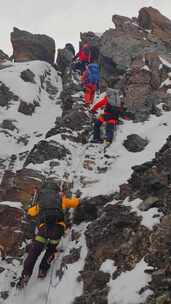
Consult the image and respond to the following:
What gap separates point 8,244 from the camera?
1319 cm

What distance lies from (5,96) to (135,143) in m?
9.51

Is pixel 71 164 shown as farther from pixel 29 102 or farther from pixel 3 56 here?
pixel 3 56

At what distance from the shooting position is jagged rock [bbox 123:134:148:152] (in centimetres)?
1628

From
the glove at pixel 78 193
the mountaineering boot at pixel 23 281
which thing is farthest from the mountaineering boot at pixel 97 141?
the mountaineering boot at pixel 23 281

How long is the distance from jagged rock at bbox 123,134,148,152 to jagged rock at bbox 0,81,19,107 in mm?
8385

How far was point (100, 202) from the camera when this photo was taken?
1330 cm

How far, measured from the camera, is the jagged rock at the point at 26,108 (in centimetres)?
2323

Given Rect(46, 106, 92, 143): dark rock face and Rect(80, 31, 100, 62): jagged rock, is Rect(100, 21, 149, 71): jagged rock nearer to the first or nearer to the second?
Rect(80, 31, 100, 62): jagged rock

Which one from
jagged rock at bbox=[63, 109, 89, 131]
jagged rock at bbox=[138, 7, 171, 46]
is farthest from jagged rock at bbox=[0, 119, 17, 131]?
jagged rock at bbox=[138, 7, 171, 46]

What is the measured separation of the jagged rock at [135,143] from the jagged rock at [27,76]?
1040 centimetres

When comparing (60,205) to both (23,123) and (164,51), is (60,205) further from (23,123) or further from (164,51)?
(164,51)

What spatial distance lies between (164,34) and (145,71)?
849 cm

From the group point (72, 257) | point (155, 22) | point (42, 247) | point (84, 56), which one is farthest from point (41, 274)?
point (155, 22)

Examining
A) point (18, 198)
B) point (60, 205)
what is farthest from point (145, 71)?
point (60, 205)
